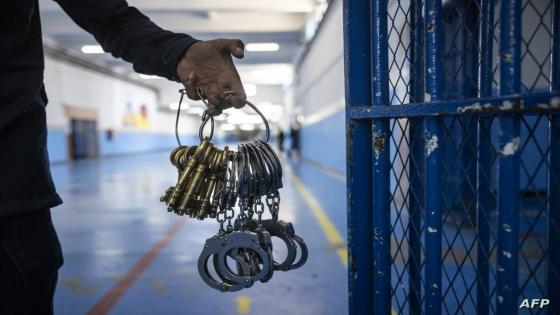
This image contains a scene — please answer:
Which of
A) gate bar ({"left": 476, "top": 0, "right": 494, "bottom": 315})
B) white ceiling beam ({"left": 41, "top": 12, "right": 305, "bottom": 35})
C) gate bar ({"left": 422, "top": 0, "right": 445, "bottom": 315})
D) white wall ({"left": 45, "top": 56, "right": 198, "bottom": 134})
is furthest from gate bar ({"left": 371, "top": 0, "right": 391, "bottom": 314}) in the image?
white wall ({"left": 45, "top": 56, "right": 198, "bottom": 134})

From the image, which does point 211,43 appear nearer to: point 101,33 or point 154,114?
point 101,33

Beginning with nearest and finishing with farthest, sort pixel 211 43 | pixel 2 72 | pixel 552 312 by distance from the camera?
pixel 2 72
pixel 211 43
pixel 552 312

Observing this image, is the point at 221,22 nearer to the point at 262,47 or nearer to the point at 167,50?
the point at 262,47

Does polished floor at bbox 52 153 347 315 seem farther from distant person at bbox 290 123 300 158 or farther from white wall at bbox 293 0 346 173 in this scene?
distant person at bbox 290 123 300 158

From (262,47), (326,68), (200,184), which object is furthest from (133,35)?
(262,47)

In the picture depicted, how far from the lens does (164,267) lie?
129 inches

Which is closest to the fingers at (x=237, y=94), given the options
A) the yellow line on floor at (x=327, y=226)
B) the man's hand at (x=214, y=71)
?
the man's hand at (x=214, y=71)

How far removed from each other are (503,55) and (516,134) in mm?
219

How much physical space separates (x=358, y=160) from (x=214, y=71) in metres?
0.68

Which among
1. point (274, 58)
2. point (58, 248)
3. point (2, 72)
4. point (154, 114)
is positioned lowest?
point (58, 248)

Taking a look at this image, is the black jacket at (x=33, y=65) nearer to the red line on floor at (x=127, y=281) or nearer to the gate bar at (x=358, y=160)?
the gate bar at (x=358, y=160)

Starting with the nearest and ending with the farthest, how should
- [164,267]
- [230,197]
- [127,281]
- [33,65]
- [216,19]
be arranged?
[33,65] < [230,197] < [127,281] < [164,267] < [216,19]

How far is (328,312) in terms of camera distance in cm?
242

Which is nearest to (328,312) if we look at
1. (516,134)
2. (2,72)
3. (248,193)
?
(248,193)
